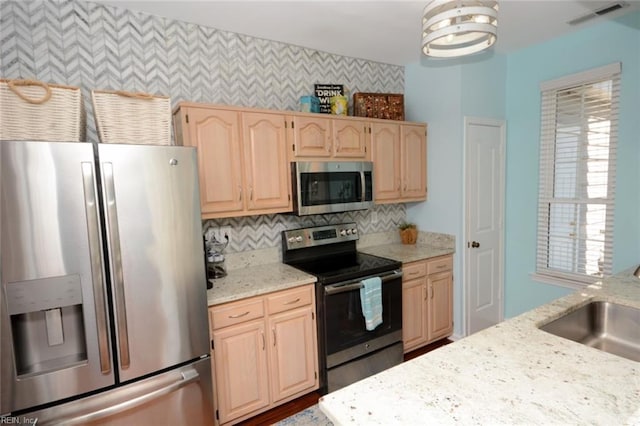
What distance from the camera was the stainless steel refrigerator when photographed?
139 cm

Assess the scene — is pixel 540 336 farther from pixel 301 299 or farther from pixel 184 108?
pixel 184 108

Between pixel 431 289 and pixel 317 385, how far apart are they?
1.32 m

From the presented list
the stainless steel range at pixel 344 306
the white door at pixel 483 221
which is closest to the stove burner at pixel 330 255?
the stainless steel range at pixel 344 306

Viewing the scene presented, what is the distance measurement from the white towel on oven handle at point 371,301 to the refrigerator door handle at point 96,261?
160cm

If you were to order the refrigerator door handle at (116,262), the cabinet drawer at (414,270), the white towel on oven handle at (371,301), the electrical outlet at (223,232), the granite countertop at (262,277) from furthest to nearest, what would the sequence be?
the cabinet drawer at (414,270) < the electrical outlet at (223,232) < the white towel on oven handle at (371,301) < the granite countertop at (262,277) < the refrigerator door handle at (116,262)

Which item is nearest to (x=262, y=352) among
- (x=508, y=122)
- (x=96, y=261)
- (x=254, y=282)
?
(x=254, y=282)

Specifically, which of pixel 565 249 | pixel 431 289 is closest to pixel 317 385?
pixel 431 289

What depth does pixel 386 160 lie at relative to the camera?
3.07m

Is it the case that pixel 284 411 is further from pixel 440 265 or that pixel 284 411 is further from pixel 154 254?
pixel 440 265

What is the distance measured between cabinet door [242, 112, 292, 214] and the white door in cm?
175

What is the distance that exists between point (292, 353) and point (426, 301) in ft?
4.44

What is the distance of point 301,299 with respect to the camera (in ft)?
7.68

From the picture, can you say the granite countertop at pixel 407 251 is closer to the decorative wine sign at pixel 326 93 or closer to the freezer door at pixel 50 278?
the decorative wine sign at pixel 326 93

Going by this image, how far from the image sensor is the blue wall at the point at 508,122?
113 inches
